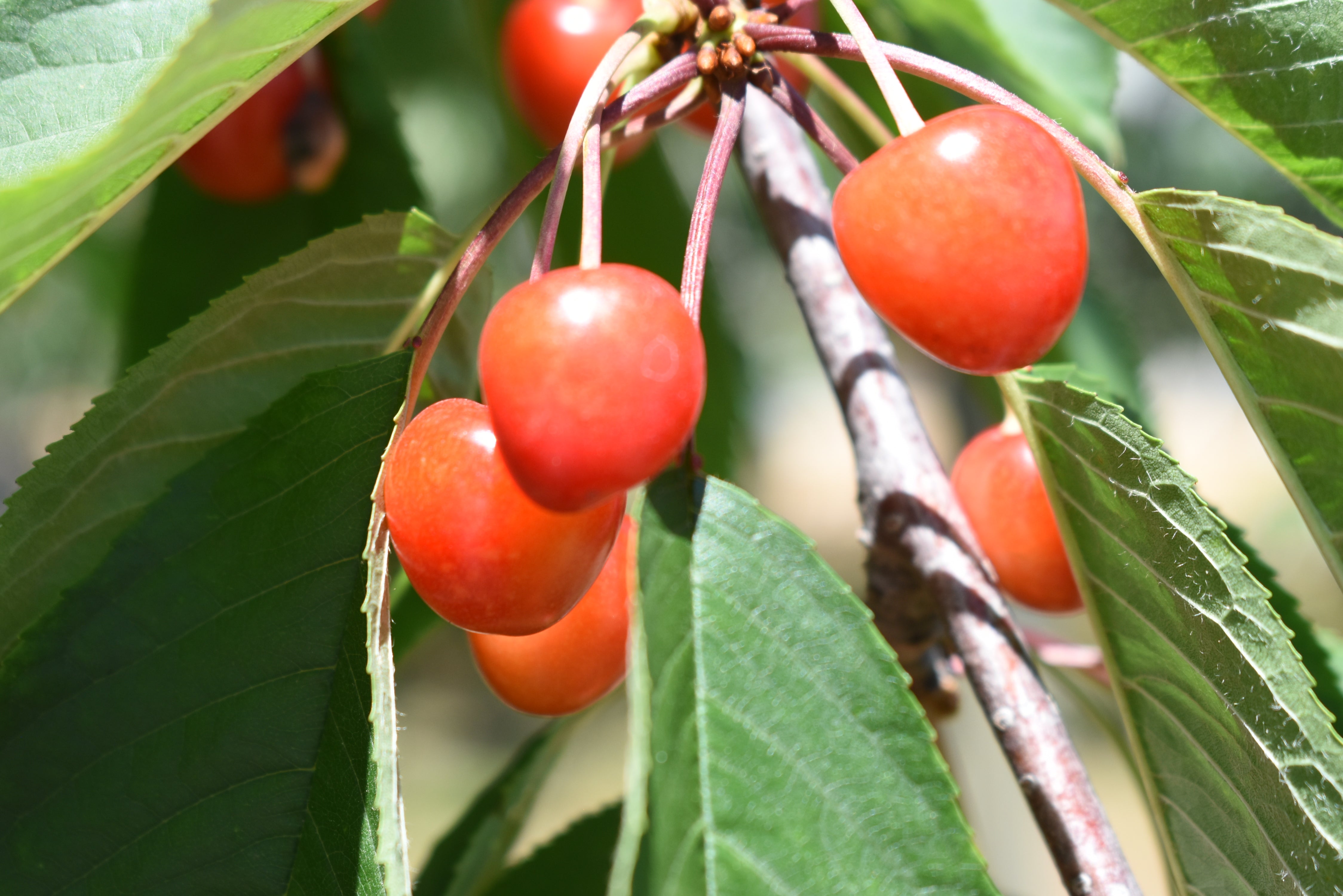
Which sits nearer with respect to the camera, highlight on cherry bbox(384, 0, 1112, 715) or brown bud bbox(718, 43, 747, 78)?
highlight on cherry bbox(384, 0, 1112, 715)

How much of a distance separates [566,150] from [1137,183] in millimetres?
1588

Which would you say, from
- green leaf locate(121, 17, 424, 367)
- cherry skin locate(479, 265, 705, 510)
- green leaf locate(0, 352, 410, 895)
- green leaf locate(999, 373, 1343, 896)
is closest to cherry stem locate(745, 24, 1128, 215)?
green leaf locate(999, 373, 1343, 896)

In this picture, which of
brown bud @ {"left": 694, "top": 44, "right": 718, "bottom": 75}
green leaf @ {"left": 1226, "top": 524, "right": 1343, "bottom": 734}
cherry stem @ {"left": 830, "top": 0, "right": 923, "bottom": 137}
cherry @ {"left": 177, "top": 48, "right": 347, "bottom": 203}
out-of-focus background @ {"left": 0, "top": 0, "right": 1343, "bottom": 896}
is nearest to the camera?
cherry stem @ {"left": 830, "top": 0, "right": 923, "bottom": 137}

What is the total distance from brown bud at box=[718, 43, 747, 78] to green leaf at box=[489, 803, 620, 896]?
0.77m

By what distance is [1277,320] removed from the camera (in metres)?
0.53

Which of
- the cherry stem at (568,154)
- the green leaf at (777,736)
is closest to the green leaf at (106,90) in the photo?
the cherry stem at (568,154)

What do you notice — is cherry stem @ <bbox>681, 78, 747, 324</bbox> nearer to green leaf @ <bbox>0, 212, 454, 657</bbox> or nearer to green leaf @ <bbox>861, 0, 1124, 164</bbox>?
green leaf @ <bbox>0, 212, 454, 657</bbox>

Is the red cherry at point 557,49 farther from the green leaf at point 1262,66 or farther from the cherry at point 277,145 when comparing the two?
the green leaf at point 1262,66

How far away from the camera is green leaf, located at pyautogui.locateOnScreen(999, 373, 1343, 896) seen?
53cm

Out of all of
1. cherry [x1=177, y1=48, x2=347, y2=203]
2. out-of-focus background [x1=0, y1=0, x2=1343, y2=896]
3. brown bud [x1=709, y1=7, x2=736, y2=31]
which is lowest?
out-of-focus background [x1=0, y1=0, x2=1343, y2=896]

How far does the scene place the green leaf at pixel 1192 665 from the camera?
0.53 metres

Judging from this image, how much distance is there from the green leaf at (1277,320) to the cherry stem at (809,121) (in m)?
0.18

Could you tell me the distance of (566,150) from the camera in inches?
21.0

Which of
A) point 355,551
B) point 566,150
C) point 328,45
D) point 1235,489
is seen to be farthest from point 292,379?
point 1235,489
